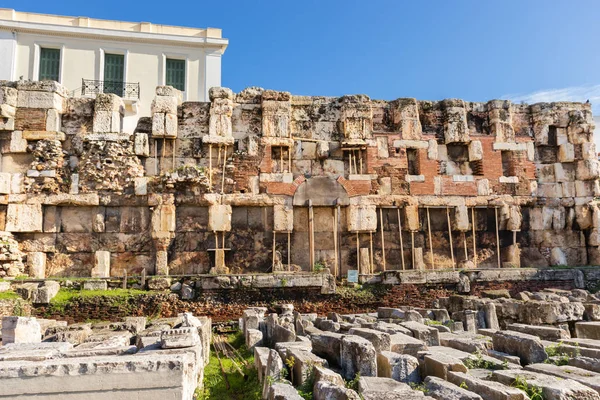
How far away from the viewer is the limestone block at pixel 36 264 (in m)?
12.9

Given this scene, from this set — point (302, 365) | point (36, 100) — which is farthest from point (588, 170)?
point (36, 100)

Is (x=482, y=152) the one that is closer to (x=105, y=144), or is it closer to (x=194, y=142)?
(x=194, y=142)

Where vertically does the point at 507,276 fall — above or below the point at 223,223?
below

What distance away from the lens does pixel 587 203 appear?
1554 centimetres

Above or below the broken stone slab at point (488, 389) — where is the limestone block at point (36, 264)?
above

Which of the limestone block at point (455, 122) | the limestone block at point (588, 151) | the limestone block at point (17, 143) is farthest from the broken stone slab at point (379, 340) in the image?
the limestone block at point (588, 151)

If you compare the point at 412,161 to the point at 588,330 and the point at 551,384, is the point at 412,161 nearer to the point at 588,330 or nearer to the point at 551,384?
the point at 588,330

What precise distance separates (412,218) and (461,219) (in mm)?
1597

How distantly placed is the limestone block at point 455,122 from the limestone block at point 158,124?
888 cm

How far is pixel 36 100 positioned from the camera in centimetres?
1382

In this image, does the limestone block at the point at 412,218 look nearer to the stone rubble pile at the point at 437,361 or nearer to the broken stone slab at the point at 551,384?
the stone rubble pile at the point at 437,361

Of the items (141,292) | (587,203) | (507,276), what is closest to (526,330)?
(507,276)

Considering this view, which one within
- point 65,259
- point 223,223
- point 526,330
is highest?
point 223,223

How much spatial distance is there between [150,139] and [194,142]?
1.28 meters
